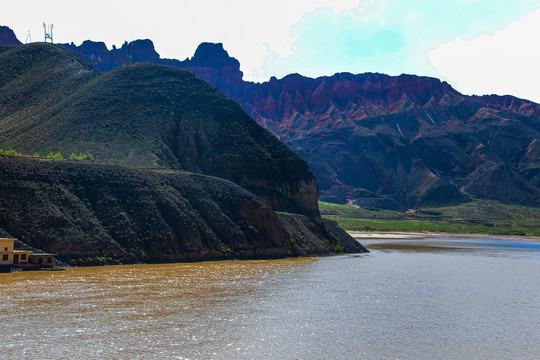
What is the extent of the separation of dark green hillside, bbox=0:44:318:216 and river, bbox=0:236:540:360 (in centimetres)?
4005

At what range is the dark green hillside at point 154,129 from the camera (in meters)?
91.8

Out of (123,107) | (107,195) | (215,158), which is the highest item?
(123,107)

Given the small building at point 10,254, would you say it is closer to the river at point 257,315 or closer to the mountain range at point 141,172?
the river at point 257,315

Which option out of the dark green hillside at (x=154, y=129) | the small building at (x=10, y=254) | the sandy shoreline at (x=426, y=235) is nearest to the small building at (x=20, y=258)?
the small building at (x=10, y=254)

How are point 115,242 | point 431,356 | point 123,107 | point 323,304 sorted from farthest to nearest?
1. point 123,107
2. point 115,242
3. point 323,304
4. point 431,356

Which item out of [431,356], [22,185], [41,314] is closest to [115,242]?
[22,185]

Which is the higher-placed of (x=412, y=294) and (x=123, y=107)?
(x=123, y=107)

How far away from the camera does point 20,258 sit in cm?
4516

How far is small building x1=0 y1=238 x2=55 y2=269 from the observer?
43.8m

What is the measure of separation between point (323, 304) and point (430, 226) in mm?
142327

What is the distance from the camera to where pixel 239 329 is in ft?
97.7

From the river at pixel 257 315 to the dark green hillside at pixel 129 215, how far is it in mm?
3728

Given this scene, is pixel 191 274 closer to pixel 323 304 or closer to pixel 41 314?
pixel 323 304

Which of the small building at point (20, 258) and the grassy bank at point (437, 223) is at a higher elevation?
the grassy bank at point (437, 223)
